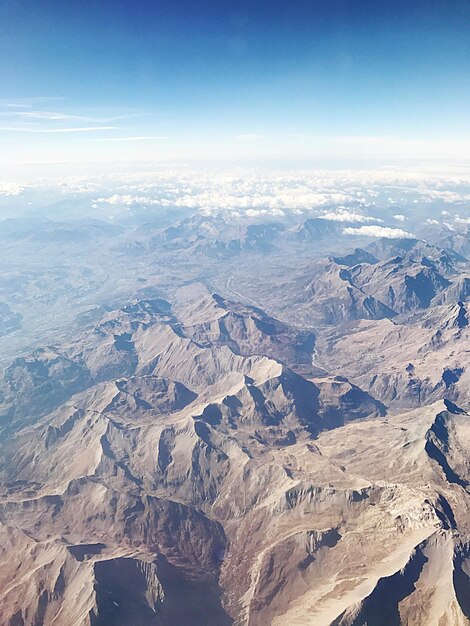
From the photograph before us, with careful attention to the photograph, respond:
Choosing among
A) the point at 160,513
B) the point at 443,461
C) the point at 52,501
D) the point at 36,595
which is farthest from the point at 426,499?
the point at 52,501

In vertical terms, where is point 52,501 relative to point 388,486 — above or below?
below

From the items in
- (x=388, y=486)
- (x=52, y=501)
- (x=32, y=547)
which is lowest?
(x=52, y=501)

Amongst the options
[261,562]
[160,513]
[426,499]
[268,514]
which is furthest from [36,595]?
[426,499]

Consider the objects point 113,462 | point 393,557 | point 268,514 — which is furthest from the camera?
point 113,462

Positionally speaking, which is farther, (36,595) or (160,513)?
(160,513)

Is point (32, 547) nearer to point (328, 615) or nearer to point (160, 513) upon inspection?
point (160, 513)

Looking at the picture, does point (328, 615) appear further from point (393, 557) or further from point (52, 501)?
point (52, 501)

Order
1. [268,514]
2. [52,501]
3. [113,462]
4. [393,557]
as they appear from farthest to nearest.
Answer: [113,462] → [52,501] → [268,514] → [393,557]

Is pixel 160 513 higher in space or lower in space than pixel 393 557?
lower

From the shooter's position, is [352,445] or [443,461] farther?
[352,445]

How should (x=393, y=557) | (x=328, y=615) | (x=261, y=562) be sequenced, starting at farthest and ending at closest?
1. (x=261, y=562)
2. (x=393, y=557)
3. (x=328, y=615)
